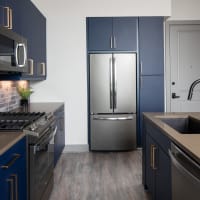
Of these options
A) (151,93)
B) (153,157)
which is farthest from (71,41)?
(153,157)

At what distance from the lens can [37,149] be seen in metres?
2.56

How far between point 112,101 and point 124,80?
39cm

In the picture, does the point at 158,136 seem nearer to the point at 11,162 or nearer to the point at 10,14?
the point at 11,162

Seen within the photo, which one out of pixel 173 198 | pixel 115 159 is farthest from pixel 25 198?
pixel 115 159

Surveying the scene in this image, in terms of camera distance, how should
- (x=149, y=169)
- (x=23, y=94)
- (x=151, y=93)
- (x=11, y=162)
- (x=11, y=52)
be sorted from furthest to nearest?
(x=151, y=93) → (x=23, y=94) → (x=149, y=169) → (x=11, y=52) → (x=11, y=162)

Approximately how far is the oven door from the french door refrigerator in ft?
6.36

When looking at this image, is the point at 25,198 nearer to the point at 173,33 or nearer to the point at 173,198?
the point at 173,198

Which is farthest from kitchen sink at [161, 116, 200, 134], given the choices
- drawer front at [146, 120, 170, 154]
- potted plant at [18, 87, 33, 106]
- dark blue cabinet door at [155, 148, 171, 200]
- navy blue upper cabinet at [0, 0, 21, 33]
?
potted plant at [18, 87, 33, 106]

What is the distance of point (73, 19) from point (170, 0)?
1.61 metres

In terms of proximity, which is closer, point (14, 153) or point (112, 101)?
point (14, 153)

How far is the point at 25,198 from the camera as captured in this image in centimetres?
232

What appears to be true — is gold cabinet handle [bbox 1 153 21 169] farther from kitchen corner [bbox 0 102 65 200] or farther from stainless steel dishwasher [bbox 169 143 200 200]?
stainless steel dishwasher [bbox 169 143 200 200]

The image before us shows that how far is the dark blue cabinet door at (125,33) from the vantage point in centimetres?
505

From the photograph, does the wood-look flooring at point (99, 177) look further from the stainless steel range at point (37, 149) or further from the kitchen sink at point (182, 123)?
the kitchen sink at point (182, 123)
